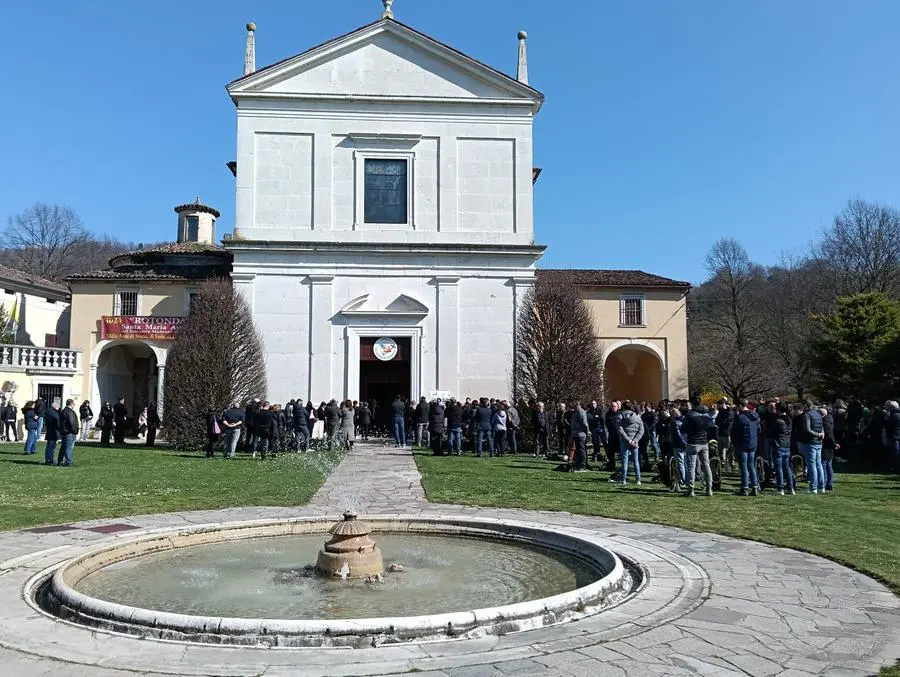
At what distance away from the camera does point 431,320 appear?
98.7 ft

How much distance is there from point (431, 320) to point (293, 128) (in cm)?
978

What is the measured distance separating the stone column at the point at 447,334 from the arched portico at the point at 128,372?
1409cm

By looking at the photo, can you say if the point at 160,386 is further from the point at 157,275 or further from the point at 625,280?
the point at 625,280

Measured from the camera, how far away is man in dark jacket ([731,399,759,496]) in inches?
562

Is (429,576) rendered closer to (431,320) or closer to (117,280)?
(431,320)

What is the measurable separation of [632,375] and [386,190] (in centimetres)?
2067

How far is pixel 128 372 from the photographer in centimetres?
3966

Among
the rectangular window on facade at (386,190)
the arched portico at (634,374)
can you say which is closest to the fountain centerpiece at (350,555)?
the rectangular window on facade at (386,190)

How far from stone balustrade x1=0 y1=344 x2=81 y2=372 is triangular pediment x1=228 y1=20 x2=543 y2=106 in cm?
1489

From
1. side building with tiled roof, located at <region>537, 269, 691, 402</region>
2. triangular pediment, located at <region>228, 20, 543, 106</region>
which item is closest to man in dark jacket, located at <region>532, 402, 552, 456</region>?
triangular pediment, located at <region>228, 20, 543, 106</region>

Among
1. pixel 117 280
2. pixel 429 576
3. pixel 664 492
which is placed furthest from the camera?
pixel 117 280

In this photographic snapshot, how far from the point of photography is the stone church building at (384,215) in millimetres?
29672

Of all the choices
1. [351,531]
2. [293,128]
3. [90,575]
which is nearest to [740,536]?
[351,531]

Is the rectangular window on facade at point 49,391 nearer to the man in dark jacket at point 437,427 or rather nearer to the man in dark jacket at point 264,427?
the man in dark jacket at point 264,427
